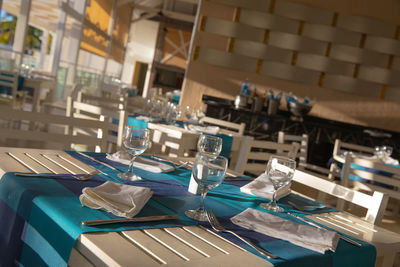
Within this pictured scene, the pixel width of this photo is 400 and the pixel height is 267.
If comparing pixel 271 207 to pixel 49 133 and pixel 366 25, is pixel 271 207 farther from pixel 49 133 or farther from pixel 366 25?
pixel 366 25

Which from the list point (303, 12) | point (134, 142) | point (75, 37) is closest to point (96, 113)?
point (134, 142)

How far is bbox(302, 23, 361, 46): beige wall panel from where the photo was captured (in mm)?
6574

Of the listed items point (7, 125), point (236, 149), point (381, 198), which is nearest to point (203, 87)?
point (7, 125)

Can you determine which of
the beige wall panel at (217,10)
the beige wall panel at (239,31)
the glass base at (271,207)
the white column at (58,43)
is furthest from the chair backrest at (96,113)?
the white column at (58,43)

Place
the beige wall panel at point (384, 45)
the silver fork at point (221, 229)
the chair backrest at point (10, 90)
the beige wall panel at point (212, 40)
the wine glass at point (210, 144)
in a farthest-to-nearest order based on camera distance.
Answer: the beige wall panel at point (212, 40) < the beige wall panel at point (384, 45) < the chair backrest at point (10, 90) < the wine glass at point (210, 144) < the silver fork at point (221, 229)

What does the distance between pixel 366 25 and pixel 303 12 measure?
99 centimetres

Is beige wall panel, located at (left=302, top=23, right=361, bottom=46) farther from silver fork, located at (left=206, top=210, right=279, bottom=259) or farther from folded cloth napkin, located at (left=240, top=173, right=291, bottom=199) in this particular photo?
silver fork, located at (left=206, top=210, right=279, bottom=259)

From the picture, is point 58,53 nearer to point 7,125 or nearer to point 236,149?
point 7,125

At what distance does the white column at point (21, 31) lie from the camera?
7035mm

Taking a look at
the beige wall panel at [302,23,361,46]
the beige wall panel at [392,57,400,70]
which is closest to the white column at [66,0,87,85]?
the beige wall panel at [302,23,361,46]

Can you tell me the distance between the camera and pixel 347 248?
116cm

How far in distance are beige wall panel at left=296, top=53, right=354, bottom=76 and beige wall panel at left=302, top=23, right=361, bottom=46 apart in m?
0.30

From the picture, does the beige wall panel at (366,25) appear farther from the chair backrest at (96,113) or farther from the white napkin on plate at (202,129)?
the chair backrest at (96,113)

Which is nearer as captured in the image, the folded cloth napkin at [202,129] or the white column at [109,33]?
the folded cloth napkin at [202,129]
